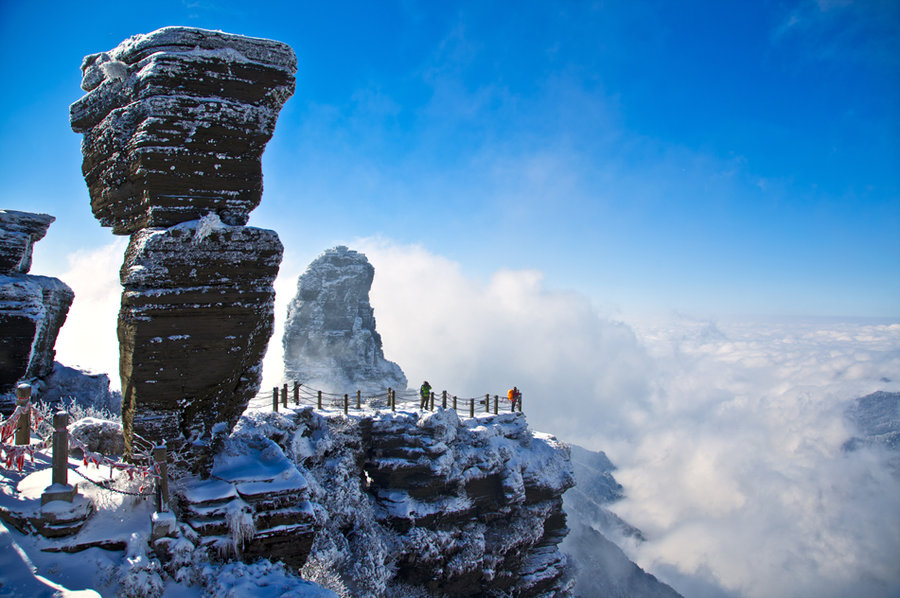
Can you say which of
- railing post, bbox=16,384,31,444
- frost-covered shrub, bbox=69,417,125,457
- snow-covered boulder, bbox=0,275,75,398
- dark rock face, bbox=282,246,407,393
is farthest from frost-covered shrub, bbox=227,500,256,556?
→ dark rock face, bbox=282,246,407,393

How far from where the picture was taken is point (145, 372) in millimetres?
9422

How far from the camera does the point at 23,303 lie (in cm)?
1488

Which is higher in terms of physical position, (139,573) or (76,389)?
(76,389)

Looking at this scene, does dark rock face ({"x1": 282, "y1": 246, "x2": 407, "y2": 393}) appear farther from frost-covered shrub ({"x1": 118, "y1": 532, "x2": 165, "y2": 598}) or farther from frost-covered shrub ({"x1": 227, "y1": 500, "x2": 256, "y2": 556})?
frost-covered shrub ({"x1": 118, "y1": 532, "x2": 165, "y2": 598})

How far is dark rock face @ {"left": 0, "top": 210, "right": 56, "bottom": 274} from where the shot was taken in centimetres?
1522

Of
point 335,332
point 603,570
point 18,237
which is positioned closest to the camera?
point 18,237

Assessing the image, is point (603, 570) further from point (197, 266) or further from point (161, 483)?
point (197, 266)

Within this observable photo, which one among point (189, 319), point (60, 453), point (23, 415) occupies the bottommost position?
point (60, 453)

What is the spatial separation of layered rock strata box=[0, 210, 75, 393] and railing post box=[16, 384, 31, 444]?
23.2 ft

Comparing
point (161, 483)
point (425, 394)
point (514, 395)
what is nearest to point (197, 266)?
point (161, 483)

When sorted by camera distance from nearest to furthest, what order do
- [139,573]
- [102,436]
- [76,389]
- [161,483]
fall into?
[139,573], [161,483], [102,436], [76,389]

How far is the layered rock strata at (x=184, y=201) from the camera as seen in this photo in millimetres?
9227

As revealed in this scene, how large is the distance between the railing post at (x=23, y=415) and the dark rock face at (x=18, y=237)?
28.0 feet

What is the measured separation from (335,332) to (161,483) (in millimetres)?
47835
